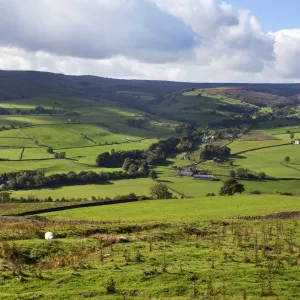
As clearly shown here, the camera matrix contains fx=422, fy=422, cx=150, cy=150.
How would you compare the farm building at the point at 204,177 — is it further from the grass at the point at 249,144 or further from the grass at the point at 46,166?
the grass at the point at 249,144

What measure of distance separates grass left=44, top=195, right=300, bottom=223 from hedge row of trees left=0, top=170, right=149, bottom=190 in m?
62.4

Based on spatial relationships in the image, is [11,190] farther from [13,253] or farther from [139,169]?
[13,253]

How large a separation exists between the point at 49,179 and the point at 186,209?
7449 cm

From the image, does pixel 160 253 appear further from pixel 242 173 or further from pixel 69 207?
pixel 242 173

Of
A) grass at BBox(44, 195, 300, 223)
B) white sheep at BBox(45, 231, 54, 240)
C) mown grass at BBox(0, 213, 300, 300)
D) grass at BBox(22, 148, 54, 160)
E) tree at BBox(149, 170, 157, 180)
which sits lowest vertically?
tree at BBox(149, 170, 157, 180)

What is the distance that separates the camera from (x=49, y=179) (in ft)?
406

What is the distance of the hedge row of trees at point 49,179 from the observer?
403 feet

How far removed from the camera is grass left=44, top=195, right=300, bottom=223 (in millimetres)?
51625

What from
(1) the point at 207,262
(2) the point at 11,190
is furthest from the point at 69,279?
(2) the point at 11,190

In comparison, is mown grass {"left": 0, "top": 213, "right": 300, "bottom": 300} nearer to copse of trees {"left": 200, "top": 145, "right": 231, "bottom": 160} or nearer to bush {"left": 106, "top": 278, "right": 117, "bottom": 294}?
bush {"left": 106, "top": 278, "right": 117, "bottom": 294}

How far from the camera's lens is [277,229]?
37875 mm

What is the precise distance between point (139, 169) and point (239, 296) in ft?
384

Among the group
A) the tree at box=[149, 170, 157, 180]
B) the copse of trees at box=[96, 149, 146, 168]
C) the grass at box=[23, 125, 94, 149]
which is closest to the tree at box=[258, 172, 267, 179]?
the tree at box=[149, 170, 157, 180]

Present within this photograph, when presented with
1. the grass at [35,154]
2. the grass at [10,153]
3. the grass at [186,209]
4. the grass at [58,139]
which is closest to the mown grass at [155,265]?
the grass at [186,209]
